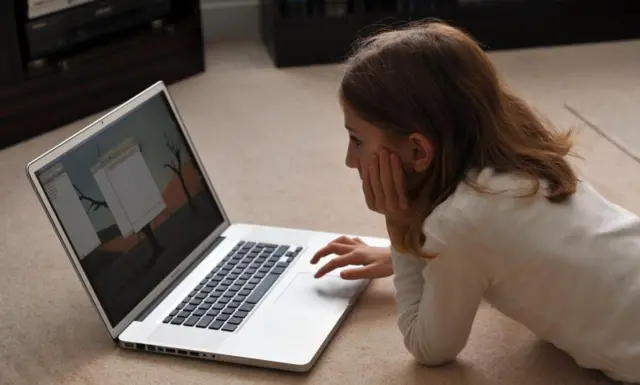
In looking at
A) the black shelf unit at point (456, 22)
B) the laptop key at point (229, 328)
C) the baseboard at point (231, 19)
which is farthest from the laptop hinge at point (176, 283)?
the baseboard at point (231, 19)

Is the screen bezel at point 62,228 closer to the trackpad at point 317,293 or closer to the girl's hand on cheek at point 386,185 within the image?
the trackpad at point 317,293

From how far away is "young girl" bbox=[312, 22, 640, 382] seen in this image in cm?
116

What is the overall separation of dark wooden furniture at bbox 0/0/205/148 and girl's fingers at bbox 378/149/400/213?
1.31 meters

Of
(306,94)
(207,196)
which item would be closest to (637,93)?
(306,94)

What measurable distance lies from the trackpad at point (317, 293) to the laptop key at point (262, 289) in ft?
0.10

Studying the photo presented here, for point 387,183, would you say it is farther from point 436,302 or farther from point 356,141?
point 436,302

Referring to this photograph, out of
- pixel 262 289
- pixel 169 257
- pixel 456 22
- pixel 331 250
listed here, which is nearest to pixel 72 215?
pixel 169 257

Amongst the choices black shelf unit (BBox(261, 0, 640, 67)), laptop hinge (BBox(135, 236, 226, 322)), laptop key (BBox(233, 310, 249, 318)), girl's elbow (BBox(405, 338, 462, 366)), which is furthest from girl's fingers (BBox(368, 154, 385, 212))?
black shelf unit (BBox(261, 0, 640, 67))

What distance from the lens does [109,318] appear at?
1.39 m

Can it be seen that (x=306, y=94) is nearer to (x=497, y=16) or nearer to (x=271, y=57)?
(x=271, y=57)

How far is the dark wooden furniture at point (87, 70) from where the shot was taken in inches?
87.4

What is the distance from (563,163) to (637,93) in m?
1.34

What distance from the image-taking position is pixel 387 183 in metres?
1.21

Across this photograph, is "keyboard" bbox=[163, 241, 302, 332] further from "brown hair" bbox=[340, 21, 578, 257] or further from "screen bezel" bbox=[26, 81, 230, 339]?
"brown hair" bbox=[340, 21, 578, 257]
